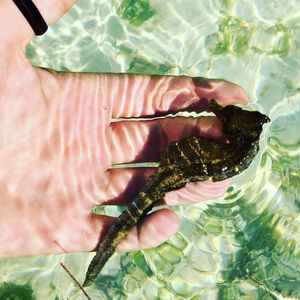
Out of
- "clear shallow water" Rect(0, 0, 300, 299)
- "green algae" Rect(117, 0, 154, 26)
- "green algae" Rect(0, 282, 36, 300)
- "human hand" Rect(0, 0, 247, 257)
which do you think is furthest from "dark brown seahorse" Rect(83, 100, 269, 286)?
"green algae" Rect(117, 0, 154, 26)

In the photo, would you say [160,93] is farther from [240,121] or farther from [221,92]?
[240,121]

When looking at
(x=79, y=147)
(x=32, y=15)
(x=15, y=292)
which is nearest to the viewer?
(x=32, y=15)

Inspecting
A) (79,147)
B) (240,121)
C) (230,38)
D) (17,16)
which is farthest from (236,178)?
(17,16)

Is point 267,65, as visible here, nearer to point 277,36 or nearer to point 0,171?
point 277,36

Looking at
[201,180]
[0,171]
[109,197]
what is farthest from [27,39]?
[201,180]

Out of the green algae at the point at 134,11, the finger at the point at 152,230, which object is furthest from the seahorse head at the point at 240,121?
the green algae at the point at 134,11
